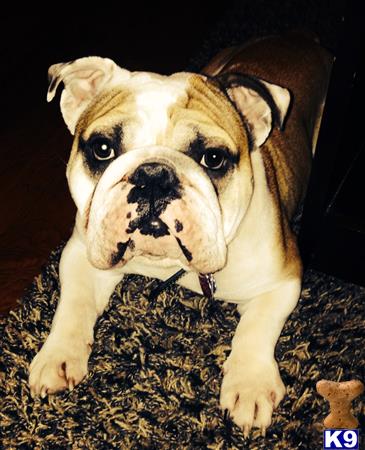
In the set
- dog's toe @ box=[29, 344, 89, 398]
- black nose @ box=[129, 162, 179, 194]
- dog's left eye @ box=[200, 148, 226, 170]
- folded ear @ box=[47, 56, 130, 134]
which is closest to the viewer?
black nose @ box=[129, 162, 179, 194]

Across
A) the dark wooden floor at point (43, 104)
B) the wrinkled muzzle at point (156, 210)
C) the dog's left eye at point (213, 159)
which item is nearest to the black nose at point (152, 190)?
the wrinkled muzzle at point (156, 210)

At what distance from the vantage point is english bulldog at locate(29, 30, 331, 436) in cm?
142

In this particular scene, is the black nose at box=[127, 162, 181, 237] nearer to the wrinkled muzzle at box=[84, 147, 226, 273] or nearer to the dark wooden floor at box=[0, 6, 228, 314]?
the wrinkled muzzle at box=[84, 147, 226, 273]

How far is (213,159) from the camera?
4.92ft

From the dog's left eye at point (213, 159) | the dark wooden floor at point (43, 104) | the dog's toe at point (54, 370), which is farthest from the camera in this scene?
the dark wooden floor at point (43, 104)

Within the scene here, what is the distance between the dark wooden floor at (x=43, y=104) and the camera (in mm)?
2371

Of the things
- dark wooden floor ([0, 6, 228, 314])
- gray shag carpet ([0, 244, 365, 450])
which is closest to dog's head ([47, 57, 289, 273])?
gray shag carpet ([0, 244, 365, 450])

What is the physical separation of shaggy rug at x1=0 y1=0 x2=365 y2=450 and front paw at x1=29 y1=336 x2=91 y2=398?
0.06 meters

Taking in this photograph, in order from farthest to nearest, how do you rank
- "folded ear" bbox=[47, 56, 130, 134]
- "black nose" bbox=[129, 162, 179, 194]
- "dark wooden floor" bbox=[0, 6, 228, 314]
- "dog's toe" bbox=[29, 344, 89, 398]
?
"dark wooden floor" bbox=[0, 6, 228, 314] → "dog's toe" bbox=[29, 344, 89, 398] → "folded ear" bbox=[47, 56, 130, 134] → "black nose" bbox=[129, 162, 179, 194]

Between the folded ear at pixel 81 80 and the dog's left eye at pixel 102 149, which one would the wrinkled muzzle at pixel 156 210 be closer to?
the dog's left eye at pixel 102 149

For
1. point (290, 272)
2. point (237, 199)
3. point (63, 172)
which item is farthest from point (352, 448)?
point (63, 172)

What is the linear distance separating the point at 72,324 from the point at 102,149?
61cm

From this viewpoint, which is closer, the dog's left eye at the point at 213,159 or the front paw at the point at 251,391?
the dog's left eye at the point at 213,159

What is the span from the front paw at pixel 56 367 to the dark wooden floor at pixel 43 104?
0.43m
